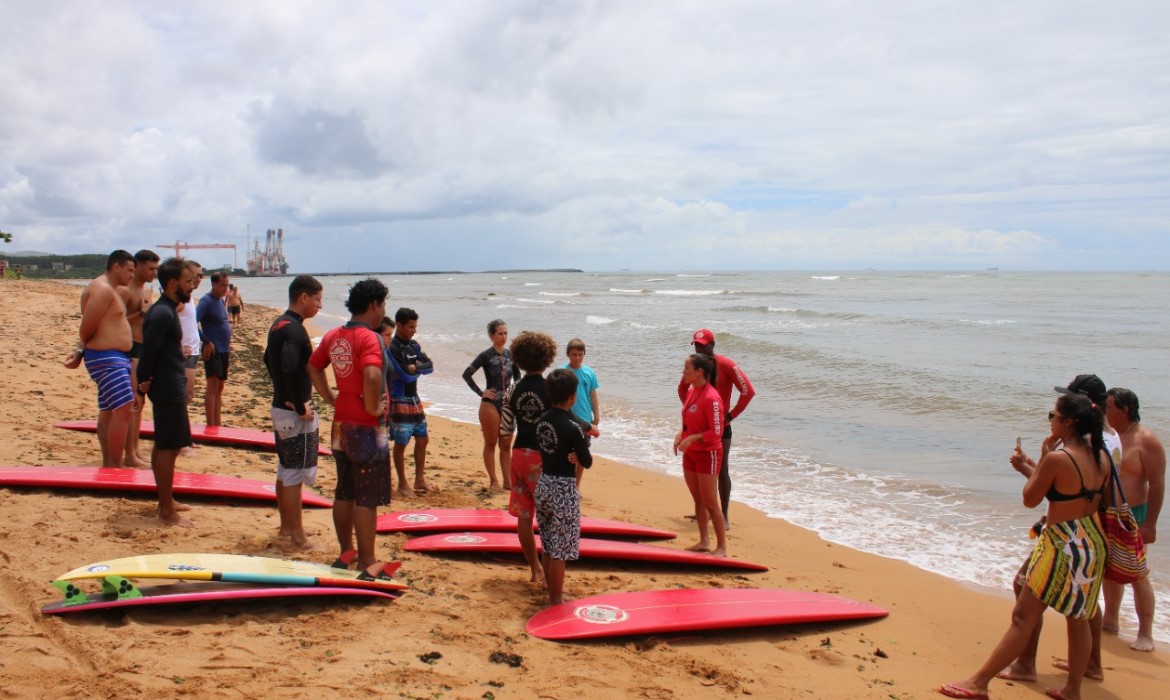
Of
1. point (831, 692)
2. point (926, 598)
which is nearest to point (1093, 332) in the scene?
point (926, 598)

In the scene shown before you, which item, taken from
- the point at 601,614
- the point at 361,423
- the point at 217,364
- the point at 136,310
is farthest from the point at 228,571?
the point at 217,364

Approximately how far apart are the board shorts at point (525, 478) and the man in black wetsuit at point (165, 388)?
96.0 inches

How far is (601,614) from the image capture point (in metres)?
4.89

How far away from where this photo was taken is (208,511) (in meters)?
6.20

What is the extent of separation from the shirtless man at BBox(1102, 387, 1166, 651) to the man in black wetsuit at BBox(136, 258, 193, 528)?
629cm

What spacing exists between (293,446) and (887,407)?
39.8ft

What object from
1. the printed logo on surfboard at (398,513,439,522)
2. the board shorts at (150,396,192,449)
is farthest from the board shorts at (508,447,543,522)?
the board shorts at (150,396,192,449)

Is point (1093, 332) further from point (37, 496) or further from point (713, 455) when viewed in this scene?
point (37, 496)

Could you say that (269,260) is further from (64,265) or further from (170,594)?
(170,594)

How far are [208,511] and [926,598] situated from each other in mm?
5643

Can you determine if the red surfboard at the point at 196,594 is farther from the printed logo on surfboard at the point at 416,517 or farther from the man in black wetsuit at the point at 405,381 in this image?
the man in black wetsuit at the point at 405,381

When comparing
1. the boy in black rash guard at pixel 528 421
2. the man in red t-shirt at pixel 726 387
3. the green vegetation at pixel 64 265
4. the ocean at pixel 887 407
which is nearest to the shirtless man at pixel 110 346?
the boy in black rash guard at pixel 528 421

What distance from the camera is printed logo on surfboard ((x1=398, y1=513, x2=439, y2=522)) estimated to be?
6.53 metres

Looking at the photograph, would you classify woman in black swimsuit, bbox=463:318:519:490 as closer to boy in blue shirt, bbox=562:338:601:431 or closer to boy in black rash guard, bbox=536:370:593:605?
boy in blue shirt, bbox=562:338:601:431
